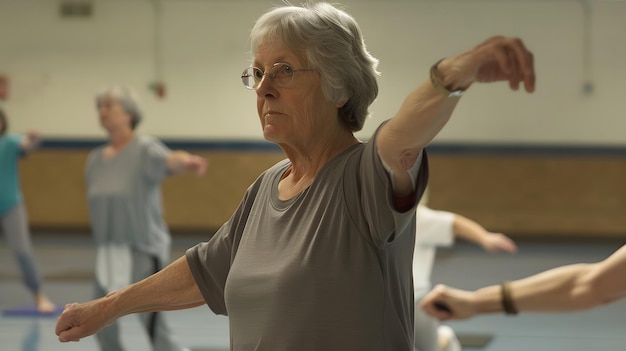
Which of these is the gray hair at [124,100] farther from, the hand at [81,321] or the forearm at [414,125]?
the forearm at [414,125]

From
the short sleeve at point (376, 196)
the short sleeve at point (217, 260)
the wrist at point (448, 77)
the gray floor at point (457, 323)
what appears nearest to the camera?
the wrist at point (448, 77)

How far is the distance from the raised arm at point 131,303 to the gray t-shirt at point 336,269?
400 millimetres

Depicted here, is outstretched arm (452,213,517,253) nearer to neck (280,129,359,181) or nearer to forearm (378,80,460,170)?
neck (280,129,359,181)

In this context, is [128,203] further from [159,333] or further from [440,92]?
[440,92]

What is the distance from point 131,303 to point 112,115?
12.5 ft

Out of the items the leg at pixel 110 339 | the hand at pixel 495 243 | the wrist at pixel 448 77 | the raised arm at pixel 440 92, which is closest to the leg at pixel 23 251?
the leg at pixel 110 339

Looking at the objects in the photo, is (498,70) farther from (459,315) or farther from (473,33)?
(473,33)

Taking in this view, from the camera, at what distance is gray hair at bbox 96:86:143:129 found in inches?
245

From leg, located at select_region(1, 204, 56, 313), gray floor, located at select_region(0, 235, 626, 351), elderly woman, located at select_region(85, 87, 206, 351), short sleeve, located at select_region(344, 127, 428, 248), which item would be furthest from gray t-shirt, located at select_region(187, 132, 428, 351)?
leg, located at select_region(1, 204, 56, 313)

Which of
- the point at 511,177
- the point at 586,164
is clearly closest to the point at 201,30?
the point at 511,177

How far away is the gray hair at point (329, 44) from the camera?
2174 millimetres

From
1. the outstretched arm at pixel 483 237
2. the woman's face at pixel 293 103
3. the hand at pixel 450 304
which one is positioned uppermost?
the woman's face at pixel 293 103

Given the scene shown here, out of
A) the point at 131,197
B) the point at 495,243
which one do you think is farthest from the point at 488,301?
the point at 131,197

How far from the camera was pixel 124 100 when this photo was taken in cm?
623
